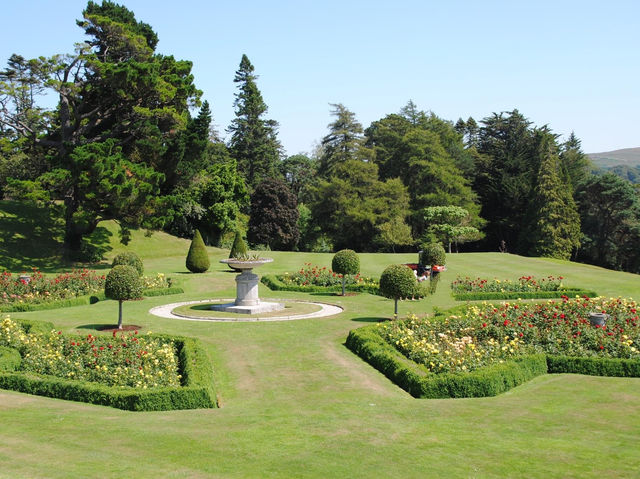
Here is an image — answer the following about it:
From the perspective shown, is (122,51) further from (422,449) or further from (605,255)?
(605,255)

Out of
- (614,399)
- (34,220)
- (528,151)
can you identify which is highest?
(528,151)

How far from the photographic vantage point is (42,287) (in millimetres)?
26516

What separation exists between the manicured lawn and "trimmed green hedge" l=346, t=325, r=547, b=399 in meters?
0.35

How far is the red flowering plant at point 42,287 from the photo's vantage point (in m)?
25.3

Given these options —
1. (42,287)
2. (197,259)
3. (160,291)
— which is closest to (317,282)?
(160,291)

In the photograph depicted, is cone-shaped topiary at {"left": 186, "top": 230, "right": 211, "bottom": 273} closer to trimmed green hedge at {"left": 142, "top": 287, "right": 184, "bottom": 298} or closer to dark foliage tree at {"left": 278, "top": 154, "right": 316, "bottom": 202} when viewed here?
trimmed green hedge at {"left": 142, "top": 287, "right": 184, "bottom": 298}

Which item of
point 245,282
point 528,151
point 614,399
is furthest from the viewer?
point 528,151

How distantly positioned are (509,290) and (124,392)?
21209 millimetres

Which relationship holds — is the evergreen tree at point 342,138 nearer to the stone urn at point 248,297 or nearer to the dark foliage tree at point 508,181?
the dark foliage tree at point 508,181

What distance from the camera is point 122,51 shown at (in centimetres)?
4047

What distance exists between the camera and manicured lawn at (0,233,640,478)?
27.9ft

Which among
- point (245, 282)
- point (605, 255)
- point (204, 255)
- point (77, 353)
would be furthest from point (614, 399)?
point (605, 255)

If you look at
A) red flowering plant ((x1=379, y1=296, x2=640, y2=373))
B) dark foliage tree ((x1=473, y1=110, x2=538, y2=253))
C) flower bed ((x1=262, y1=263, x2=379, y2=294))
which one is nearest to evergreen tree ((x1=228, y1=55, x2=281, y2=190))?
dark foliage tree ((x1=473, y1=110, x2=538, y2=253))

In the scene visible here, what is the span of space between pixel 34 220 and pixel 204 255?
16.3 m
